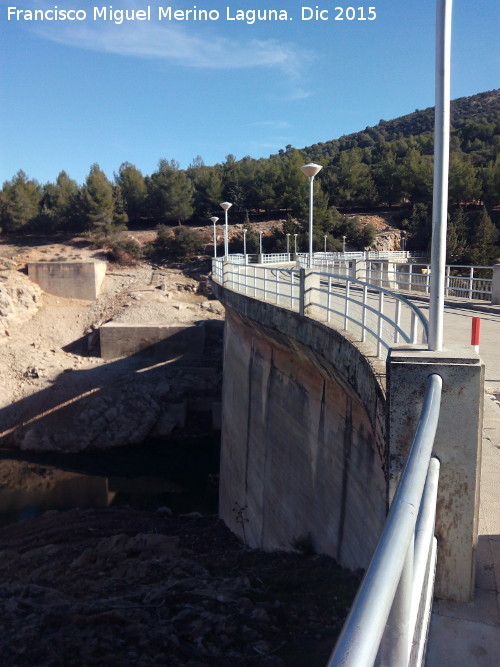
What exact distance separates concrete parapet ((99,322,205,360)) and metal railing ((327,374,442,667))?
95.7 feet

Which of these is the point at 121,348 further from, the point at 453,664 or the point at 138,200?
the point at 138,200

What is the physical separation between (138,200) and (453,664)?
62590 millimetres

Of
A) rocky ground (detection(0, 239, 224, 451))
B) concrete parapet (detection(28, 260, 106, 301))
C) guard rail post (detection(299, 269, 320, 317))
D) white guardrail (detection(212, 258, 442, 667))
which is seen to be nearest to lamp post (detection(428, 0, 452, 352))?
white guardrail (detection(212, 258, 442, 667))

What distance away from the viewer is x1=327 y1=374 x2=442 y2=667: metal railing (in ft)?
3.91

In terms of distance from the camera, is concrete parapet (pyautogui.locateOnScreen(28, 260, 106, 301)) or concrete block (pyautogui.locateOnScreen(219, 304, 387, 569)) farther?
concrete parapet (pyautogui.locateOnScreen(28, 260, 106, 301))

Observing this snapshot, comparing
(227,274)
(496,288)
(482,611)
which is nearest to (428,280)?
(496,288)

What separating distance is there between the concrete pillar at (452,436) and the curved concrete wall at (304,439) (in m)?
0.48

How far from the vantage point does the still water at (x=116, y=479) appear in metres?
21.6

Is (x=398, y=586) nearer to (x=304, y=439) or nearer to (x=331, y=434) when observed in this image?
(x=331, y=434)

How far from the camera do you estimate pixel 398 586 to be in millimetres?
1809

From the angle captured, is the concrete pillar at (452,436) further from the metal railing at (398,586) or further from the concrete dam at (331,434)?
the metal railing at (398,586)

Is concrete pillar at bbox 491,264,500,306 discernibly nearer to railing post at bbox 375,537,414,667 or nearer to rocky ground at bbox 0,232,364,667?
rocky ground at bbox 0,232,364,667

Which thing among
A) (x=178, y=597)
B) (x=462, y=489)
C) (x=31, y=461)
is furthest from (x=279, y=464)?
(x=31, y=461)

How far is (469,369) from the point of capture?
331 cm
